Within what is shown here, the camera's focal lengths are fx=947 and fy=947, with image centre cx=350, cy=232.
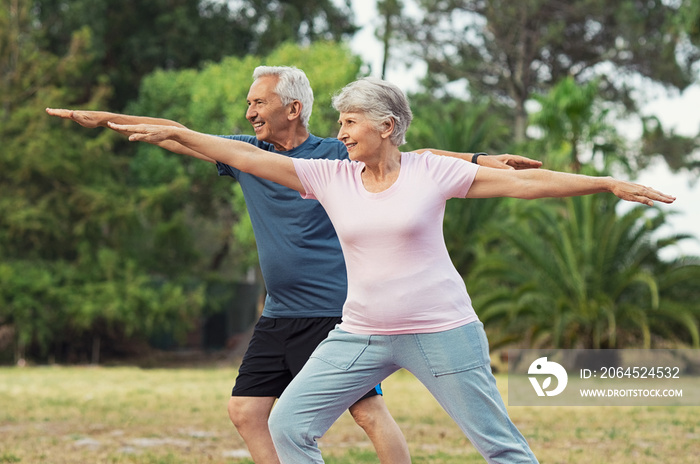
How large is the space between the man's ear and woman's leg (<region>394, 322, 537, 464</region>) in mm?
1518

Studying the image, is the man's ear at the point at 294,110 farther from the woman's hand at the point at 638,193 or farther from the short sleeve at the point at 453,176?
the woman's hand at the point at 638,193

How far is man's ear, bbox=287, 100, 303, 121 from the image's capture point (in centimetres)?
472

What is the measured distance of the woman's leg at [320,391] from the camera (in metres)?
3.71

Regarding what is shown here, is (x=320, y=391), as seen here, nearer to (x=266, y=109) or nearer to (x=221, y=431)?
(x=266, y=109)

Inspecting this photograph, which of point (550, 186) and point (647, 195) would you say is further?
point (550, 186)

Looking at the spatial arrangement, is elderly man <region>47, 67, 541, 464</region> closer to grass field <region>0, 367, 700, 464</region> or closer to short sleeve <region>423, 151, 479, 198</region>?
short sleeve <region>423, 151, 479, 198</region>

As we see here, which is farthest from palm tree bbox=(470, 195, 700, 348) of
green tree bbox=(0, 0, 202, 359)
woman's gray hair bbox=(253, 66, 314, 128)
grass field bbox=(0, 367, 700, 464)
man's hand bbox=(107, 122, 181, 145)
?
man's hand bbox=(107, 122, 181, 145)

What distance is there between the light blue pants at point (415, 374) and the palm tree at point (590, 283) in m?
14.5

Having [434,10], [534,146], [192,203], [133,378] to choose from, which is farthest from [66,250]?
[434,10]

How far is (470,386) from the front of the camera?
3586mm

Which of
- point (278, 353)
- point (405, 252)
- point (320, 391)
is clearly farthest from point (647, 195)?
point (278, 353)

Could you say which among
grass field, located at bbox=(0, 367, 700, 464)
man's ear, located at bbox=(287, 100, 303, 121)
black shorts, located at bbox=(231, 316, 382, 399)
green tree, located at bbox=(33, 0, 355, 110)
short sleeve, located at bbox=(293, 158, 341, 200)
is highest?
green tree, located at bbox=(33, 0, 355, 110)

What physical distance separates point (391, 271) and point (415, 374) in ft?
1.44

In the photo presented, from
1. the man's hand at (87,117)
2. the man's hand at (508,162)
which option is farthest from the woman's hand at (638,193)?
the man's hand at (87,117)
